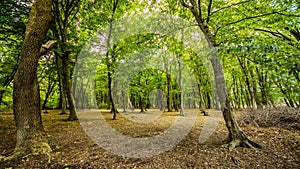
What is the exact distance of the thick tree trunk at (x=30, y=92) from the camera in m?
3.74

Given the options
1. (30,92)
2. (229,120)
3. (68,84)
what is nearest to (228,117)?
(229,120)

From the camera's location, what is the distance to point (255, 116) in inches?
301

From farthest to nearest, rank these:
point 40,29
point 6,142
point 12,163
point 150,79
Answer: point 150,79 → point 6,142 → point 40,29 → point 12,163

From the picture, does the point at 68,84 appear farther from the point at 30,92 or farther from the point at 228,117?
the point at 228,117

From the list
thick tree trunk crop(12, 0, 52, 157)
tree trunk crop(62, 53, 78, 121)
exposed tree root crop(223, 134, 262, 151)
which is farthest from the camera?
tree trunk crop(62, 53, 78, 121)

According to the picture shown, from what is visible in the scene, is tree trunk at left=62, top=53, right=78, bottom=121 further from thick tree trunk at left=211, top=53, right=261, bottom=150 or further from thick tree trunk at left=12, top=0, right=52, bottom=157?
thick tree trunk at left=211, top=53, right=261, bottom=150

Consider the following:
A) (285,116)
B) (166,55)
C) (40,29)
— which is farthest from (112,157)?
(166,55)

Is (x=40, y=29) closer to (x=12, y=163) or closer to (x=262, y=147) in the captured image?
(x=12, y=163)

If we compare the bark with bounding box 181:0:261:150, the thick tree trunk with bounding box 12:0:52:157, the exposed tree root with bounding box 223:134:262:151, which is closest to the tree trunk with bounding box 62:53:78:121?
the thick tree trunk with bounding box 12:0:52:157

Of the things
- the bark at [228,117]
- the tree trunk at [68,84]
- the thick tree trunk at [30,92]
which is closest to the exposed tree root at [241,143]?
the bark at [228,117]

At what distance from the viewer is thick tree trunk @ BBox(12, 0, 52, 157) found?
12.3 ft

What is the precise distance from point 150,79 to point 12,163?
1674cm

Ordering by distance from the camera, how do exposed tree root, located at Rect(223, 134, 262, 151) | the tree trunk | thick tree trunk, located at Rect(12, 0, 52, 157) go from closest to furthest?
1. thick tree trunk, located at Rect(12, 0, 52, 157)
2. exposed tree root, located at Rect(223, 134, 262, 151)
3. the tree trunk

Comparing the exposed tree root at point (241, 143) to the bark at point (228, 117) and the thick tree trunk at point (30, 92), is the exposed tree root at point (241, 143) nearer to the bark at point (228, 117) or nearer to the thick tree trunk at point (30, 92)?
the bark at point (228, 117)
